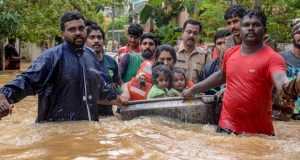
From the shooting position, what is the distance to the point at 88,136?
4445 mm

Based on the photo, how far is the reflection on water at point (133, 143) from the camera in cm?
374

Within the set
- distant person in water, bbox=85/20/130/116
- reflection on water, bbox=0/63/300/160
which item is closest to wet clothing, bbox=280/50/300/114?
reflection on water, bbox=0/63/300/160

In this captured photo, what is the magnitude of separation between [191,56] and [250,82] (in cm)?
254

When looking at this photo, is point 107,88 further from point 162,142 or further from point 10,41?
point 10,41

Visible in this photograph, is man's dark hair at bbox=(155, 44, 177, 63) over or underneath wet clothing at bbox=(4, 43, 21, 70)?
over

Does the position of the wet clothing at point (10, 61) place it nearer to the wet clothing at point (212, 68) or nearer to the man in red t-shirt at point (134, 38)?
the man in red t-shirt at point (134, 38)

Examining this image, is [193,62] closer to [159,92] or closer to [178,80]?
[178,80]

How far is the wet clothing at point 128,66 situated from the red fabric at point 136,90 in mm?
469

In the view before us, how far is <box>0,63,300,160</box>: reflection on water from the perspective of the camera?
3735 mm

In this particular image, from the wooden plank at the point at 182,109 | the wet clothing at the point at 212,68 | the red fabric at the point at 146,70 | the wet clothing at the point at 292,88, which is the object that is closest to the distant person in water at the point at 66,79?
the wooden plank at the point at 182,109

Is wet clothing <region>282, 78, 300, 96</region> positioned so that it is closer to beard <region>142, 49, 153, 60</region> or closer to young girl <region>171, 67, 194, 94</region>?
young girl <region>171, 67, 194, 94</region>

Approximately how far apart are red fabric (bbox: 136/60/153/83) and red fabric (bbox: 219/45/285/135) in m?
2.01

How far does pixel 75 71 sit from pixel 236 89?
161 centimetres

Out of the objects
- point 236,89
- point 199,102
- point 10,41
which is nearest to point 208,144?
point 236,89
